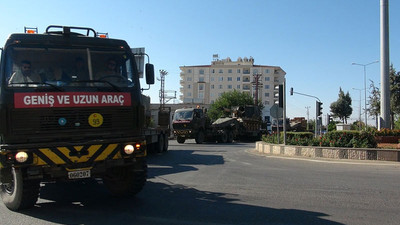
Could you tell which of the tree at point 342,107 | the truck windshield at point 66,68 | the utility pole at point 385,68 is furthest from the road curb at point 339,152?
the tree at point 342,107

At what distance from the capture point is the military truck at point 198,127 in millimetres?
27156

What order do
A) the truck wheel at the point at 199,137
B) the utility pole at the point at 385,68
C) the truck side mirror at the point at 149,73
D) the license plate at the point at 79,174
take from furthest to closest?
the truck wheel at the point at 199,137 → the utility pole at the point at 385,68 → the truck side mirror at the point at 149,73 → the license plate at the point at 79,174

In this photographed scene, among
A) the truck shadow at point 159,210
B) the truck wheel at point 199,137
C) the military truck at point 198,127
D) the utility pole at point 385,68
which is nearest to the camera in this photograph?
the truck shadow at point 159,210

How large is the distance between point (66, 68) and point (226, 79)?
10631 centimetres

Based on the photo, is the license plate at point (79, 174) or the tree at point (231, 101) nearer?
the license plate at point (79, 174)

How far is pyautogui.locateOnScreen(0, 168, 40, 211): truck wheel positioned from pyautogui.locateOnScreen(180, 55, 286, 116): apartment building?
103019 mm

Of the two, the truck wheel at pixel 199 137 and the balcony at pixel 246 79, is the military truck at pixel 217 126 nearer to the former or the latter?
the truck wheel at pixel 199 137

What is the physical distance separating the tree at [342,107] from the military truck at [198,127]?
33577 millimetres

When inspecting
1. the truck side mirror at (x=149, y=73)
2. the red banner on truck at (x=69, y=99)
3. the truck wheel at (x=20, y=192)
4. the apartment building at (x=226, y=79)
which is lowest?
the truck wheel at (x=20, y=192)

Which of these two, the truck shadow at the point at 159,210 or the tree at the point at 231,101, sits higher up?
the tree at the point at 231,101

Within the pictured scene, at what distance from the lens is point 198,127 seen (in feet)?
91.1

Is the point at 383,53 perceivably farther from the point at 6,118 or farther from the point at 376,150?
the point at 6,118

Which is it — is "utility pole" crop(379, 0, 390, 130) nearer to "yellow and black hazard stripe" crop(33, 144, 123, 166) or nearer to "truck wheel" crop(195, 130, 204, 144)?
"truck wheel" crop(195, 130, 204, 144)

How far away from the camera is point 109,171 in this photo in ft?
22.5
